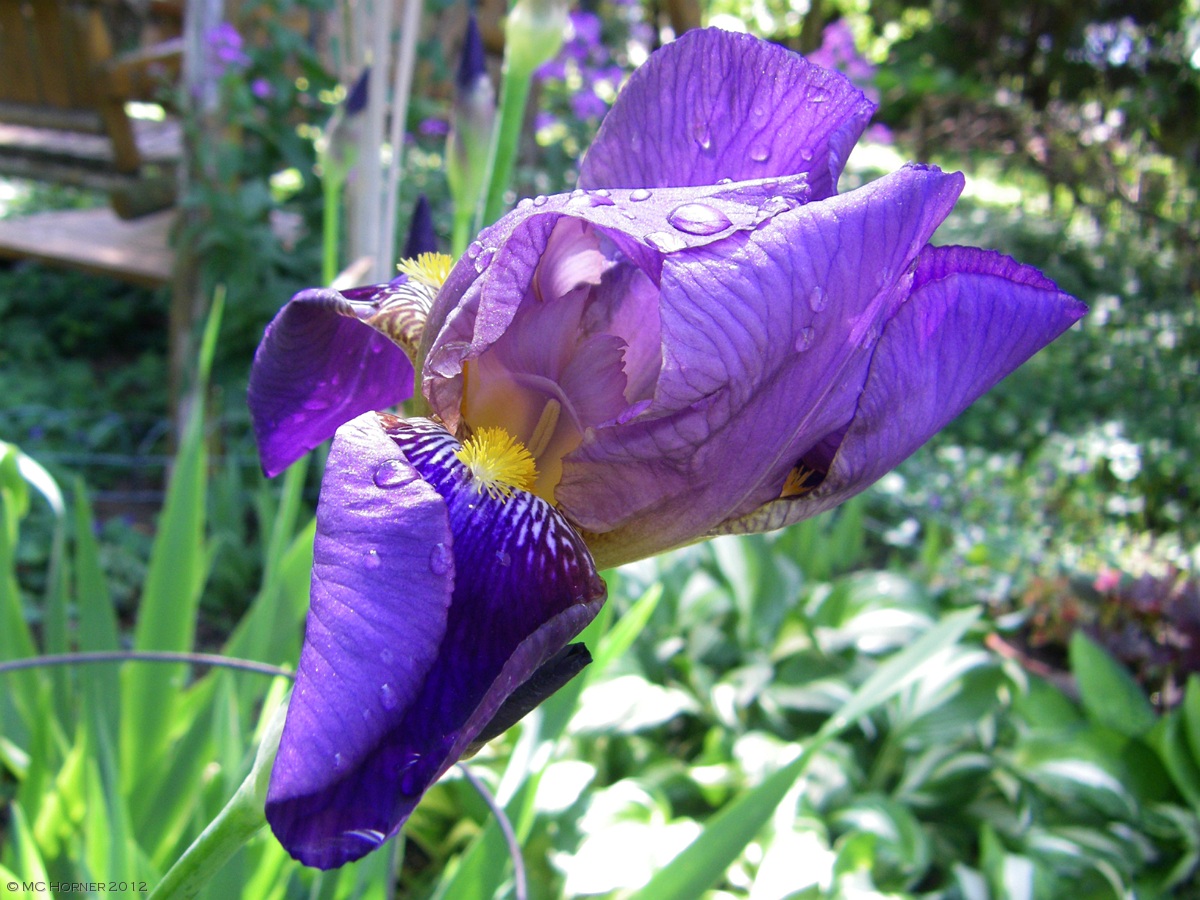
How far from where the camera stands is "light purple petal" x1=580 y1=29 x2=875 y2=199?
1.81 feet

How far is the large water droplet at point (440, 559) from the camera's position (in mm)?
404

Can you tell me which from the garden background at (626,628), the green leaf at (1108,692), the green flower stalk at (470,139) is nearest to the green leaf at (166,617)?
the garden background at (626,628)

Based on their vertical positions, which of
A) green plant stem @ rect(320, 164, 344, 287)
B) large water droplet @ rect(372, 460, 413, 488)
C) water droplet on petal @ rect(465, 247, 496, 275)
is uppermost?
water droplet on petal @ rect(465, 247, 496, 275)

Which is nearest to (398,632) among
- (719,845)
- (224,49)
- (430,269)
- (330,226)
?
(430,269)

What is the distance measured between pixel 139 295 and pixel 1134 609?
14.4ft

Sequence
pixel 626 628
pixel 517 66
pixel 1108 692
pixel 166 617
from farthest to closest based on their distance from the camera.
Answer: pixel 1108 692, pixel 166 617, pixel 626 628, pixel 517 66

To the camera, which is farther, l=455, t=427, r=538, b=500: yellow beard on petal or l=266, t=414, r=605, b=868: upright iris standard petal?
l=455, t=427, r=538, b=500: yellow beard on petal

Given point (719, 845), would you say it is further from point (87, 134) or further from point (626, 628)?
point (87, 134)

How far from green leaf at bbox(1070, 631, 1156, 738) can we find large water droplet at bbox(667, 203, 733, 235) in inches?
68.4

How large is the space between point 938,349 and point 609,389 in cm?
19

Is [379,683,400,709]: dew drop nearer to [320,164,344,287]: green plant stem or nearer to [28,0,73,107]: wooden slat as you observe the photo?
[320,164,344,287]: green plant stem

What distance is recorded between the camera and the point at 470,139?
118cm

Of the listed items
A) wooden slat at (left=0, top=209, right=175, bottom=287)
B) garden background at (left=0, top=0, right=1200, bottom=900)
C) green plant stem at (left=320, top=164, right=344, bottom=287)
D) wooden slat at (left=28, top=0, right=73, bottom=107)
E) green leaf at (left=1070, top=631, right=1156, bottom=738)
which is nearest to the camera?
garden background at (left=0, top=0, right=1200, bottom=900)

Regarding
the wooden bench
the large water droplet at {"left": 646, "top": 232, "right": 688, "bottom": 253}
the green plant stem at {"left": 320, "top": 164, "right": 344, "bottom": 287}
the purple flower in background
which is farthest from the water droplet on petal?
the wooden bench
